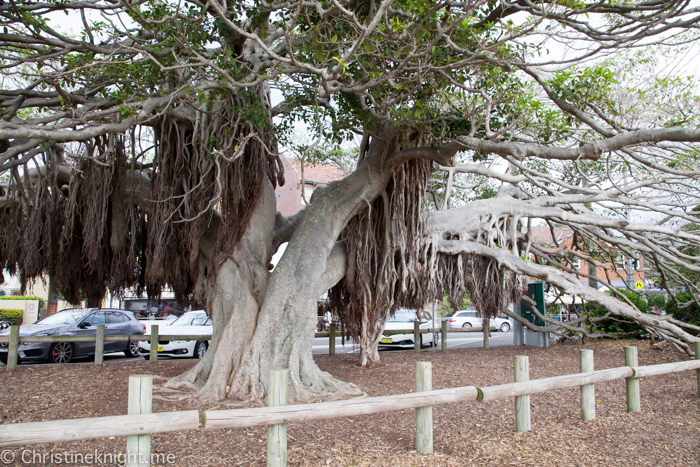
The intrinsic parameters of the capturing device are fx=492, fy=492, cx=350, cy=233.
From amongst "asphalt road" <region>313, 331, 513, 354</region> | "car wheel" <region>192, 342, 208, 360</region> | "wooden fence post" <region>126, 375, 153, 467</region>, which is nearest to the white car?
"car wheel" <region>192, 342, 208, 360</region>

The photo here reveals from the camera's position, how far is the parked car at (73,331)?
33.5ft

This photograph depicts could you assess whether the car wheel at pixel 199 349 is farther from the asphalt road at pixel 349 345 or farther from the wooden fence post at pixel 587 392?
the wooden fence post at pixel 587 392

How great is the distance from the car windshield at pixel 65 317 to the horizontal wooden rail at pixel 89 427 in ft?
31.0

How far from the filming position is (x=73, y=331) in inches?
423

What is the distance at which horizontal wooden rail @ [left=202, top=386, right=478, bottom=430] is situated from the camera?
3355 millimetres

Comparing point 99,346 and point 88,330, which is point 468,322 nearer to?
point 88,330

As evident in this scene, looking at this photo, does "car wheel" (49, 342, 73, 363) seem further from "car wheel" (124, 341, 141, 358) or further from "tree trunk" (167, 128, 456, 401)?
"tree trunk" (167, 128, 456, 401)

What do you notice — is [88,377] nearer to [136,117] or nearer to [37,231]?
[37,231]

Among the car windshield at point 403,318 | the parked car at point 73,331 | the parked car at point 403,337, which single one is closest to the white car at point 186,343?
the parked car at point 73,331

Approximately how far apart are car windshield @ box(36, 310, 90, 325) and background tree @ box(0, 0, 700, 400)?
2.03 metres

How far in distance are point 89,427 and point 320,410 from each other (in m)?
1.54

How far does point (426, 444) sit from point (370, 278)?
3.97 m

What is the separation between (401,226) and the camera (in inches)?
317

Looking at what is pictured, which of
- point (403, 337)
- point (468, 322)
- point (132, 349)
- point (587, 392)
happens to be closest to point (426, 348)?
point (403, 337)
